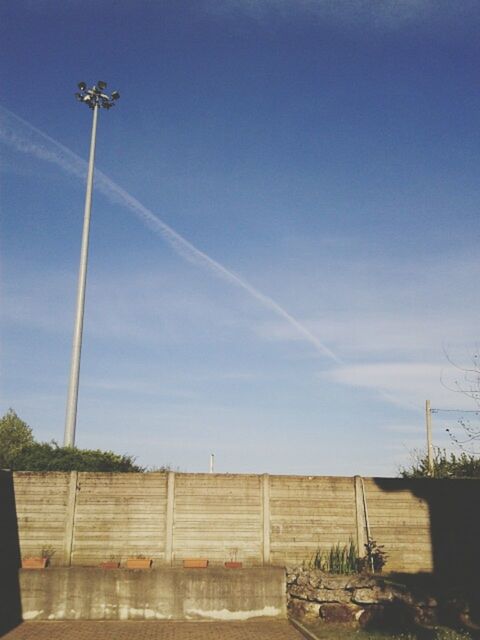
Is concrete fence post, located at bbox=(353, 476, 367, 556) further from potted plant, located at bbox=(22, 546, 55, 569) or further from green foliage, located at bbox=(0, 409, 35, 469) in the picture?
green foliage, located at bbox=(0, 409, 35, 469)

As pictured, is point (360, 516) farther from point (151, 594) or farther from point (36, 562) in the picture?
point (36, 562)

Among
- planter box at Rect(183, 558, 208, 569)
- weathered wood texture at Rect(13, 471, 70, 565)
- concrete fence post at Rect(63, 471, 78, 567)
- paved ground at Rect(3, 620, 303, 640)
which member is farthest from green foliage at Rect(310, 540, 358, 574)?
weathered wood texture at Rect(13, 471, 70, 565)

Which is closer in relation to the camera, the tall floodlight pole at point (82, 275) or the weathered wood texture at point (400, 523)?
the weathered wood texture at point (400, 523)

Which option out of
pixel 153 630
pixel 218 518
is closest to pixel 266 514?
pixel 218 518

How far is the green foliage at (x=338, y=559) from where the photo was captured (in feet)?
43.8

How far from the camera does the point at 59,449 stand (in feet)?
49.4

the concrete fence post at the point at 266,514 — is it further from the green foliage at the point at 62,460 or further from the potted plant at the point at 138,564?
the green foliage at the point at 62,460

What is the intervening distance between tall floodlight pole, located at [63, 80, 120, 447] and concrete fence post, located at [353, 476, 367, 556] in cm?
1005

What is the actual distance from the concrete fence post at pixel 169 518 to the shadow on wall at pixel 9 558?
12.3 ft

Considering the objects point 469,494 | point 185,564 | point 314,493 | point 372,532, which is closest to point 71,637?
point 185,564

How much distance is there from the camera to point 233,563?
1304 centimetres

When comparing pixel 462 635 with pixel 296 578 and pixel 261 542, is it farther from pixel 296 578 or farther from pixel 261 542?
pixel 261 542

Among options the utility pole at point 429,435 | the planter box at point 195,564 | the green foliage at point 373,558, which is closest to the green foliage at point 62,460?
the planter box at point 195,564

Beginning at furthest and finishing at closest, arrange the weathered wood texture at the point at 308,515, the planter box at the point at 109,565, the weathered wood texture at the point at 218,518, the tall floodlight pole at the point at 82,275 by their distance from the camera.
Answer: the tall floodlight pole at the point at 82,275
the weathered wood texture at the point at 308,515
the weathered wood texture at the point at 218,518
the planter box at the point at 109,565
